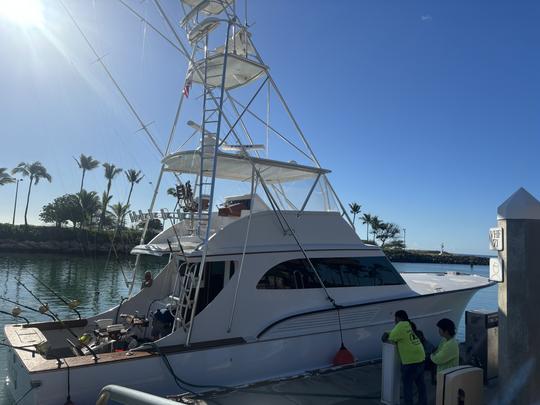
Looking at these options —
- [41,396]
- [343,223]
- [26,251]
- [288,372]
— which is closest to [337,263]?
[343,223]

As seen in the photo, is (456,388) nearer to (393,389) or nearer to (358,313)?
(393,389)

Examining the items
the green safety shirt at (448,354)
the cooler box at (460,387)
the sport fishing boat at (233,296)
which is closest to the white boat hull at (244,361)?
the sport fishing boat at (233,296)

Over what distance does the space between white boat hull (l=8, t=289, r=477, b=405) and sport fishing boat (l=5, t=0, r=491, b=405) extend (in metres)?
0.02

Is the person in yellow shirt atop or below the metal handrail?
below

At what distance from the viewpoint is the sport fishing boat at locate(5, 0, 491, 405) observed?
585 centimetres

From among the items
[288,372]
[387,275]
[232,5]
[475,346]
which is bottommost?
[288,372]

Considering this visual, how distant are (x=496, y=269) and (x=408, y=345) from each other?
4.67ft

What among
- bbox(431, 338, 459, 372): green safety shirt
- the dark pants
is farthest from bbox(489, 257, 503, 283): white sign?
the dark pants

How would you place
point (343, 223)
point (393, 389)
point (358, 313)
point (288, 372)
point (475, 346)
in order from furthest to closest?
point (343, 223), point (358, 313), point (288, 372), point (475, 346), point (393, 389)

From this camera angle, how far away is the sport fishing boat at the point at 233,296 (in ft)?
19.2

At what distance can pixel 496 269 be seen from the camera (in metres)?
4.58

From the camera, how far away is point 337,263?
776 cm

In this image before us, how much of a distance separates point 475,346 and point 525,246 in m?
2.66

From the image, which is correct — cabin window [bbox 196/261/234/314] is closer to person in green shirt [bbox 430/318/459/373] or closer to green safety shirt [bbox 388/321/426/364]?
green safety shirt [bbox 388/321/426/364]
